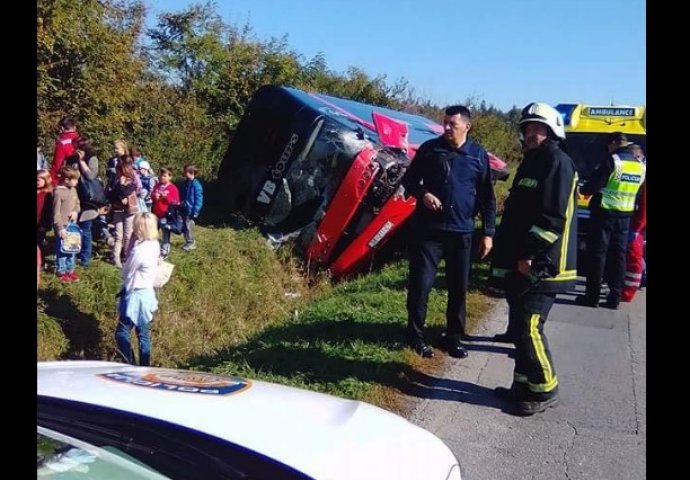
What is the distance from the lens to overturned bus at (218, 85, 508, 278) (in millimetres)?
9930

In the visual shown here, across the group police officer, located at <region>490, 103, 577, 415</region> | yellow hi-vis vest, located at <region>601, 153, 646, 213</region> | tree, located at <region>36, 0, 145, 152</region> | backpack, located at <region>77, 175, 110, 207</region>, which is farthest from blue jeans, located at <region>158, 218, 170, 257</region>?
police officer, located at <region>490, 103, 577, 415</region>

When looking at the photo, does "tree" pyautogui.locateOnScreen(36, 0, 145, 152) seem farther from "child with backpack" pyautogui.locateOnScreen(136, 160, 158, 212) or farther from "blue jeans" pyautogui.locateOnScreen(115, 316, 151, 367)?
"blue jeans" pyautogui.locateOnScreen(115, 316, 151, 367)

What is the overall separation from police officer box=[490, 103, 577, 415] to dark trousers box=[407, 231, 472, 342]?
788mm

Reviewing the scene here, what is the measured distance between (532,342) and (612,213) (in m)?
3.65

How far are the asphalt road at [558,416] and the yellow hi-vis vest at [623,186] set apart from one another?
1591 millimetres

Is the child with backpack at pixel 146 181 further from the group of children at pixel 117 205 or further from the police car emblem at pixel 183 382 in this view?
the police car emblem at pixel 183 382

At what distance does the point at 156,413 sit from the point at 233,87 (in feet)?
44.7

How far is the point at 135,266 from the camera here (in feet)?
20.8

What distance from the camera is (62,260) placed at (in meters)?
7.81

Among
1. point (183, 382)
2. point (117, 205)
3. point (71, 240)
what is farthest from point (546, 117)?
point (117, 205)

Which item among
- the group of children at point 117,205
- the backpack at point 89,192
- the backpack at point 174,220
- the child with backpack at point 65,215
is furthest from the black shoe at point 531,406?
the backpack at point 174,220
